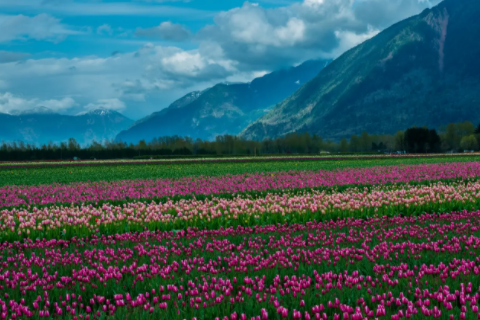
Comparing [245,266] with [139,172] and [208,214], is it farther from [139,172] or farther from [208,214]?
[139,172]

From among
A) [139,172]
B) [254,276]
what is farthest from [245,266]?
[139,172]

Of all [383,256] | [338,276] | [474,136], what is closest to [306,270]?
[338,276]

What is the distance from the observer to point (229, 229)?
13797mm

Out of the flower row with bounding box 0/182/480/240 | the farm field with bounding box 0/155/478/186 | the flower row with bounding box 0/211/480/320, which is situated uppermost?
the farm field with bounding box 0/155/478/186

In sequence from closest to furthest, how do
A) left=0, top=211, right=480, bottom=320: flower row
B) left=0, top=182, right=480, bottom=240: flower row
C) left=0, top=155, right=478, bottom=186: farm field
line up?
left=0, top=211, right=480, bottom=320: flower row → left=0, top=182, right=480, bottom=240: flower row → left=0, top=155, right=478, bottom=186: farm field

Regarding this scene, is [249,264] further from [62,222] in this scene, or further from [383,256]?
[62,222]

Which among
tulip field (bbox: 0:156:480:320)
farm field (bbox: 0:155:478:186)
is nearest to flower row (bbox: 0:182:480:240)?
tulip field (bbox: 0:156:480:320)

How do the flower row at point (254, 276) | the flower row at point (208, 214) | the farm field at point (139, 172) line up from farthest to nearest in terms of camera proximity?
the farm field at point (139, 172), the flower row at point (208, 214), the flower row at point (254, 276)

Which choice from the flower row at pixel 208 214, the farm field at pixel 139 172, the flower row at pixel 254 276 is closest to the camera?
the flower row at pixel 254 276

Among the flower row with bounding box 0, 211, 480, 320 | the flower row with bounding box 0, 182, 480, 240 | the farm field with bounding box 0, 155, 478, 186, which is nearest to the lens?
the flower row with bounding box 0, 211, 480, 320

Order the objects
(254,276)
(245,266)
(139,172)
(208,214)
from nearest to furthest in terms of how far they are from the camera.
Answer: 1. (254,276)
2. (245,266)
3. (208,214)
4. (139,172)

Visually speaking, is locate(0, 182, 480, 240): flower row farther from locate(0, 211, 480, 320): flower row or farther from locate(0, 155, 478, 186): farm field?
locate(0, 155, 478, 186): farm field

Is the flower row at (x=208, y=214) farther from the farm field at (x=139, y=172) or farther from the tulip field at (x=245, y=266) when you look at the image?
the farm field at (x=139, y=172)

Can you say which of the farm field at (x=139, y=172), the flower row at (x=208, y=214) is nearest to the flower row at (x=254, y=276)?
the flower row at (x=208, y=214)
